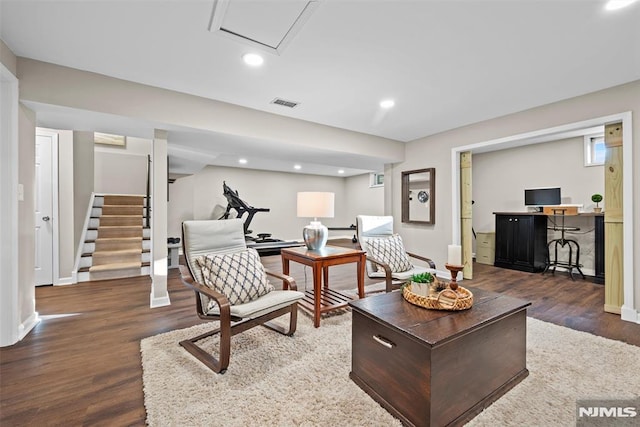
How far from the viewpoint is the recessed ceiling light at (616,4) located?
5.65ft

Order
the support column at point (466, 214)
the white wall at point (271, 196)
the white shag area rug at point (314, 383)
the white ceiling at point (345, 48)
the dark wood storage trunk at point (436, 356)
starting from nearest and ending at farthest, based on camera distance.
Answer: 1. the dark wood storage trunk at point (436, 356)
2. the white shag area rug at point (314, 383)
3. the white ceiling at point (345, 48)
4. the support column at point (466, 214)
5. the white wall at point (271, 196)

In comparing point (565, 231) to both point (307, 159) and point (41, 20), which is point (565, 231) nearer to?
point (307, 159)

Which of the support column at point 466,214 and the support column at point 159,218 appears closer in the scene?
the support column at point 159,218

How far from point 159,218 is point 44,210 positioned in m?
2.03

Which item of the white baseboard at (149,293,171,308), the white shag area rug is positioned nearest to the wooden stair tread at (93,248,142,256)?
the white baseboard at (149,293,171,308)

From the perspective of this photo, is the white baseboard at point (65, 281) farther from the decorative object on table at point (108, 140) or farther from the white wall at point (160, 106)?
the decorative object on table at point (108, 140)

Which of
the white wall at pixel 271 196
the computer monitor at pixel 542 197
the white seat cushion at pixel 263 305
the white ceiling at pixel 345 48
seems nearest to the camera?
the white ceiling at pixel 345 48

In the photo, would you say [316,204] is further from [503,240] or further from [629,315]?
[503,240]

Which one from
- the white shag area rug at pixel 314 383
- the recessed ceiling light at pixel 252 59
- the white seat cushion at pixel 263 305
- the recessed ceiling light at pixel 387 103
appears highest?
the recessed ceiling light at pixel 387 103

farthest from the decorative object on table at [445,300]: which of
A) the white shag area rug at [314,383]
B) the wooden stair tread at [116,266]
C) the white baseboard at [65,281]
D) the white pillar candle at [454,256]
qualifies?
the white baseboard at [65,281]

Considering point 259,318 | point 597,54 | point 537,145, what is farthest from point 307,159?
point 537,145

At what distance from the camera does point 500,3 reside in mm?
1720

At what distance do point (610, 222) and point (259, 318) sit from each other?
3.72 m

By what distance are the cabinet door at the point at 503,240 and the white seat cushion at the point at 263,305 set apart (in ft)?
15.0
